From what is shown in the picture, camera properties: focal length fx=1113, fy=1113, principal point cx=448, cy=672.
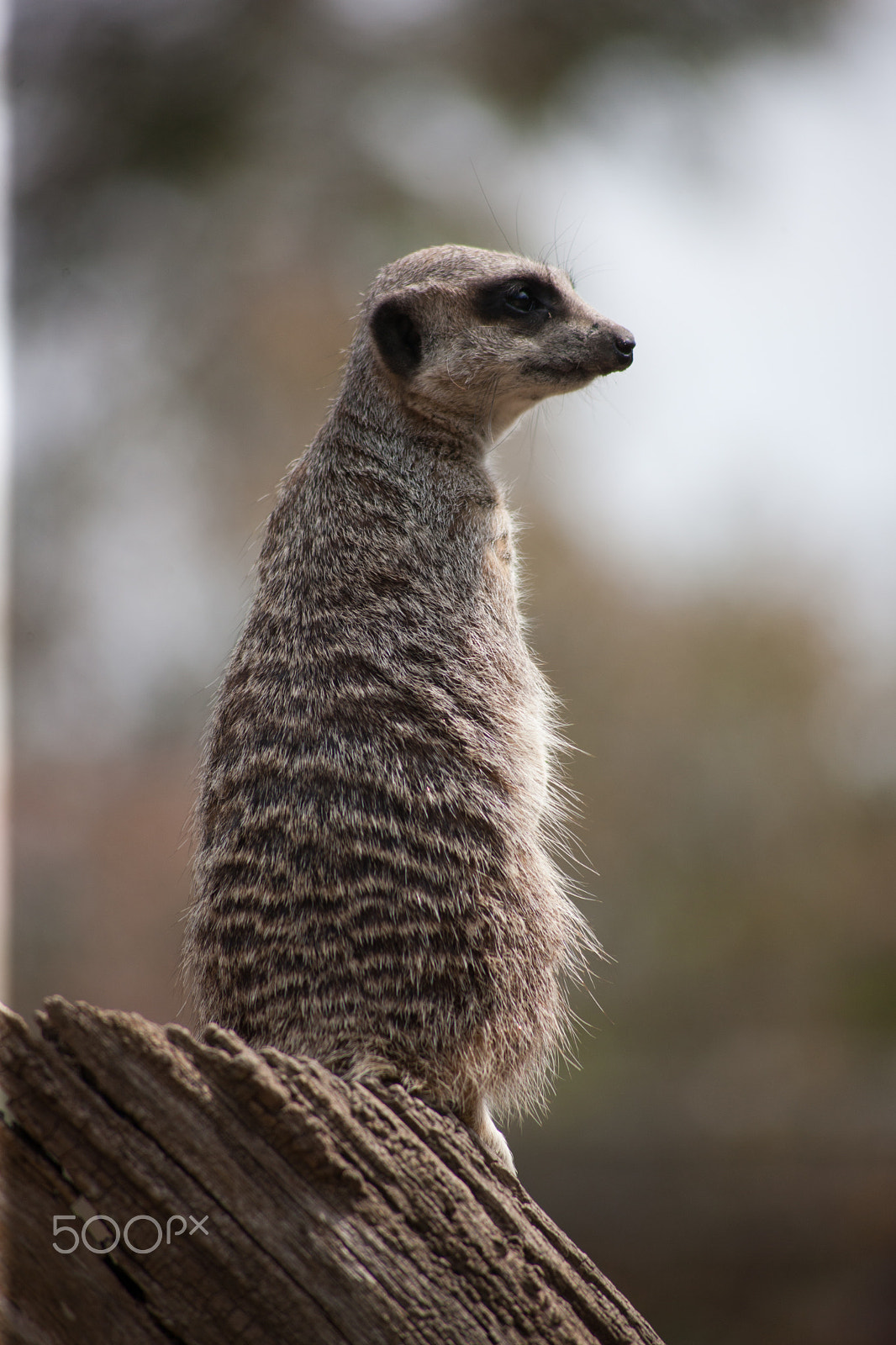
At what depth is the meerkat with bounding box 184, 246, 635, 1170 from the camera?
173cm

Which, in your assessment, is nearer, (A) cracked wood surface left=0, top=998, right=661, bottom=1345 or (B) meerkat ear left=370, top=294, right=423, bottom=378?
(A) cracked wood surface left=0, top=998, right=661, bottom=1345

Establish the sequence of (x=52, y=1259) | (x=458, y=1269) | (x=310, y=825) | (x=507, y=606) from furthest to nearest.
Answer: (x=507, y=606)
(x=310, y=825)
(x=458, y=1269)
(x=52, y=1259)

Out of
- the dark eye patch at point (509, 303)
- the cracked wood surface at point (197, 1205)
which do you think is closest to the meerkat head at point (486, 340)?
the dark eye patch at point (509, 303)

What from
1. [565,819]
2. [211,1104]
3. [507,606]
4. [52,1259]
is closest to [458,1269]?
[211,1104]

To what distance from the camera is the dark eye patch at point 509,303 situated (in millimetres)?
2295

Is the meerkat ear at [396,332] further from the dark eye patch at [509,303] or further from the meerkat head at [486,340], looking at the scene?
the dark eye patch at [509,303]

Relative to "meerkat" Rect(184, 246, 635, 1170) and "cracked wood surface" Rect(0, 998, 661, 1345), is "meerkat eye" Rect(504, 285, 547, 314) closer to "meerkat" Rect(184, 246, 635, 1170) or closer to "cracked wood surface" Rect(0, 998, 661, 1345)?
"meerkat" Rect(184, 246, 635, 1170)

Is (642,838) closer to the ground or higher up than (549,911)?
closer to the ground

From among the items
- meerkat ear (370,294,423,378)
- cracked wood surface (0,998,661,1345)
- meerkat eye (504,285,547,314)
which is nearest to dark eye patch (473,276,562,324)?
meerkat eye (504,285,547,314)

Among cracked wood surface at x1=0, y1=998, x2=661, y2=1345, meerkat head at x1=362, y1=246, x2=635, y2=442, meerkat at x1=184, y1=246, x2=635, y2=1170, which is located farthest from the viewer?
meerkat head at x1=362, y1=246, x2=635, y2=442

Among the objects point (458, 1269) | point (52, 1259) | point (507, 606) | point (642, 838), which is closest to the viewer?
point (52, 1259)

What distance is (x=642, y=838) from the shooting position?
7480mm

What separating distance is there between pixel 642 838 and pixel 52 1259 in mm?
6465

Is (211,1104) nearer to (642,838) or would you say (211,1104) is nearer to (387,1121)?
(387,1121)
